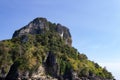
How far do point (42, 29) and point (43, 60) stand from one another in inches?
1305

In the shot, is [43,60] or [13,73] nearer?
[13,73]

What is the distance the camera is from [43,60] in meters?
140

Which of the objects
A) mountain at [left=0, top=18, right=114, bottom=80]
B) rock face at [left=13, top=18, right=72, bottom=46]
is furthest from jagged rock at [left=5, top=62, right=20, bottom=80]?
rock face at [left=13, top=18, right=72, bottom=46]

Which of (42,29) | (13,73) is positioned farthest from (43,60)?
(42,29)

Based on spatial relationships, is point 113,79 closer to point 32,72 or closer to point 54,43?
point 54,43

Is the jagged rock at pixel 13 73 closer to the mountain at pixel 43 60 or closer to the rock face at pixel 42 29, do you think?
the mountain at pixel 43 60

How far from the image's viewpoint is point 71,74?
139125mm

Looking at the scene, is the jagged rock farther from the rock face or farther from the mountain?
the rock face

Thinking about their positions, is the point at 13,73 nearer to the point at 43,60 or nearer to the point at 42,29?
the point at 43,60

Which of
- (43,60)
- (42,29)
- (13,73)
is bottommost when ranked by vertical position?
(13,73)

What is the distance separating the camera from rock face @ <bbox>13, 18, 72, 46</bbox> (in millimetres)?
170250

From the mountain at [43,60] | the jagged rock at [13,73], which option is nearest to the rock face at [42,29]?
the mountain at [43,60]

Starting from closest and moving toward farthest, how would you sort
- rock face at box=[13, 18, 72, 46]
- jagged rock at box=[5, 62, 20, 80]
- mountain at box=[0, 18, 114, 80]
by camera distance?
jagged rock at box=[5, 62, 20, 80]
mountain at box=[0, 18, 114, 80]
rock face at box=[13, 18, 72, 46]

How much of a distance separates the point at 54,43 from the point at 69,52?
8302 millimetres
